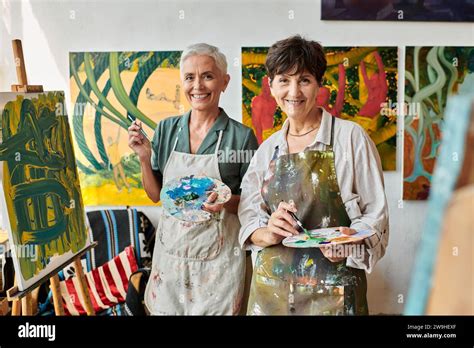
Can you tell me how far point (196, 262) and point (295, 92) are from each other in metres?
0.73

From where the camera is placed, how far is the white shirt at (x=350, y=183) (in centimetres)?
194

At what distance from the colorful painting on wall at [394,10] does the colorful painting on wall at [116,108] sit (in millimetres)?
658

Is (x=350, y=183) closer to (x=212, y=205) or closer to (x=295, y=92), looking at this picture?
(x=295, y=92)

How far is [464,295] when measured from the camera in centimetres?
95

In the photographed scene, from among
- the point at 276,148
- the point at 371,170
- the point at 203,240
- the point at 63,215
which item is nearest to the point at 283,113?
the point at 276,148

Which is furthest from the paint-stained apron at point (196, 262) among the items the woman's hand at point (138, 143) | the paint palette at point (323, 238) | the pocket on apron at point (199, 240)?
the paint palette at point (323, 238)

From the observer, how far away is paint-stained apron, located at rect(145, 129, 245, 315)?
2033 millimetres

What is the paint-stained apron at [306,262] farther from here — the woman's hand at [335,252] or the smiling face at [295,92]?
the smiling face at [295,92]

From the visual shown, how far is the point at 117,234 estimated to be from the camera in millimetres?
2154

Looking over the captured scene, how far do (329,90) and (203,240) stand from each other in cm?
73

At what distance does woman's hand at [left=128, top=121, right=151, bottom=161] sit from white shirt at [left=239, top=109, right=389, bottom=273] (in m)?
0.40

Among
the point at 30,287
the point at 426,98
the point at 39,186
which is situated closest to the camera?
the point at 30,287
